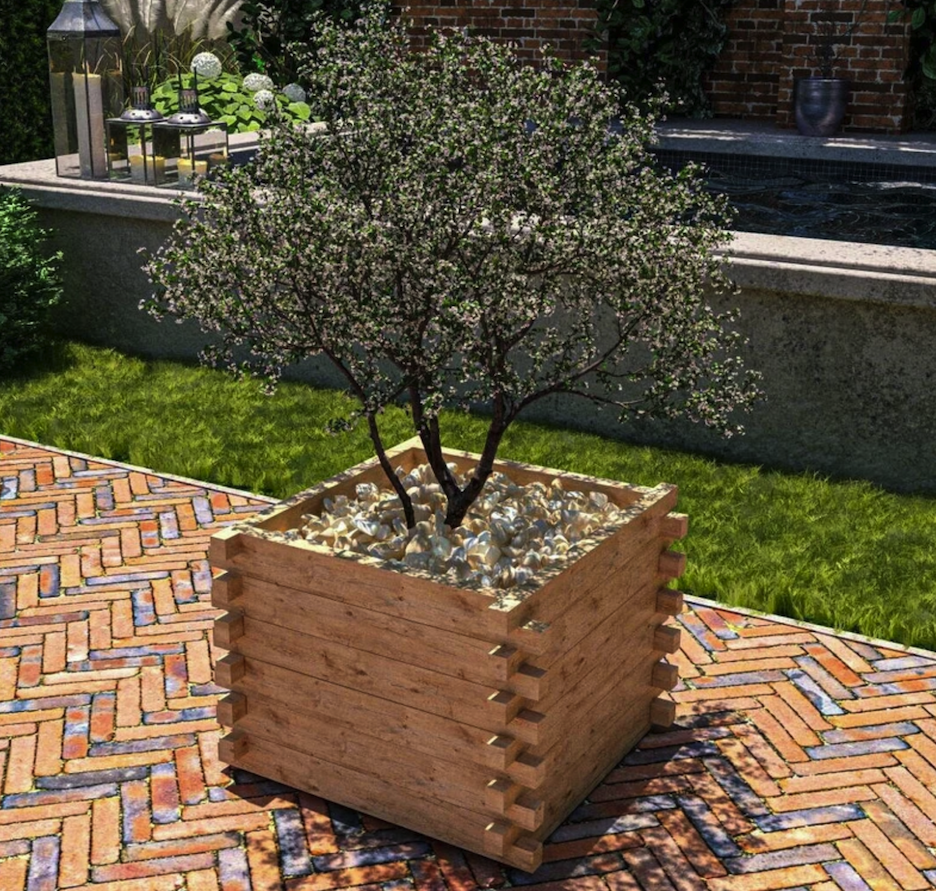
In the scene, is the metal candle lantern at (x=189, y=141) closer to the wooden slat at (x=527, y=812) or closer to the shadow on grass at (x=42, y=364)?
the shadow on grass at (x=42, y=364)

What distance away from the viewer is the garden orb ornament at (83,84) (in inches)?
323

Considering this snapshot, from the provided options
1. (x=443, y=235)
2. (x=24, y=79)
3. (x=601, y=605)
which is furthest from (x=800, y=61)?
(x=601, y=605)

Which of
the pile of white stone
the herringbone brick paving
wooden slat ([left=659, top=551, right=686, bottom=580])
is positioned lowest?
the herringbone brick paving

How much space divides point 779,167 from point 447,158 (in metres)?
8.04

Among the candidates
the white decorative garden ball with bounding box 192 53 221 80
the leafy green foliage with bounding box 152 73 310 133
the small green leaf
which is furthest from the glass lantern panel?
the small green leaf

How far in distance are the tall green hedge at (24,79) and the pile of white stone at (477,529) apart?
749cm

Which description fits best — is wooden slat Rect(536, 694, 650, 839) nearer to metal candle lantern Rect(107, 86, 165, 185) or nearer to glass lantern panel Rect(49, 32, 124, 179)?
metal candle lantern Rect(107, 86, 165, 185)

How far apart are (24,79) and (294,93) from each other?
2.22 m

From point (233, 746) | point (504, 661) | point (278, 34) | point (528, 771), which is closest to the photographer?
point (504, 661)

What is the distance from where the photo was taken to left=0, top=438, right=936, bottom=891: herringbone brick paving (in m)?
3.73

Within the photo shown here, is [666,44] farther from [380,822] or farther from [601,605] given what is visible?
[380,822]

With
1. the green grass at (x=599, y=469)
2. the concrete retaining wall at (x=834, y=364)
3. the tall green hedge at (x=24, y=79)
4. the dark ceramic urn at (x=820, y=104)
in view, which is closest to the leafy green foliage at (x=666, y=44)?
the dark ceramic urn at (x=820, y=104)

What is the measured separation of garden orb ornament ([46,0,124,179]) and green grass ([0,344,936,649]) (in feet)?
3.96

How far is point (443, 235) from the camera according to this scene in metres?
3.83
